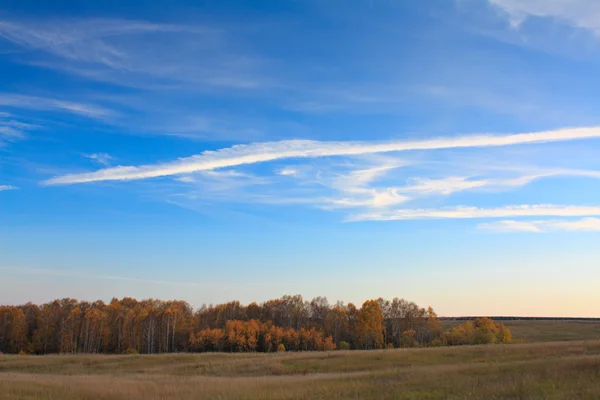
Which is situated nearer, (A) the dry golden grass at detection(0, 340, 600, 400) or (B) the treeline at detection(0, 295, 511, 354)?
(A) the dry golden grass at detection(0, 340, 600, 400)

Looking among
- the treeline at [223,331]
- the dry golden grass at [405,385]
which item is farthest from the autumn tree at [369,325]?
the dry golden grass at [405,385]

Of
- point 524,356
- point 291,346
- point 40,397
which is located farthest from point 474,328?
point 40,397

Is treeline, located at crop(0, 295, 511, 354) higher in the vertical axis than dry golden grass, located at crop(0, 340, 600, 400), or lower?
lower

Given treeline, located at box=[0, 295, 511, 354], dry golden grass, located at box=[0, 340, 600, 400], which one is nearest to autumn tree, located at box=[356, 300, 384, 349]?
treeline, located at box=[0, 295, 511, 354]

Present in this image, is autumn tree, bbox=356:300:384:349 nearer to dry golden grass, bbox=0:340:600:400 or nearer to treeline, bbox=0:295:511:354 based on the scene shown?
treeline, bbox=0:295:511:354

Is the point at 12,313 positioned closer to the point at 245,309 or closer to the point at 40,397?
the point at 245,309

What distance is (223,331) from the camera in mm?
94500

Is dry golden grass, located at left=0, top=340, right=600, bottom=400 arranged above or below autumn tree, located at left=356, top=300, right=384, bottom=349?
above

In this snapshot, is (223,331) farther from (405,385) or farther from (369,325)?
(405,385)

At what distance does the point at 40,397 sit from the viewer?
17.1m

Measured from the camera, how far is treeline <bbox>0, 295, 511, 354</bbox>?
3565 inches

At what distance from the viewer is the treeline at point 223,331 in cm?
9056

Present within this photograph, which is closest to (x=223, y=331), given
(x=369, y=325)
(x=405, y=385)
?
(x=369, y=325)

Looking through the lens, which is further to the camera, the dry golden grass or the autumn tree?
the autumn tree
